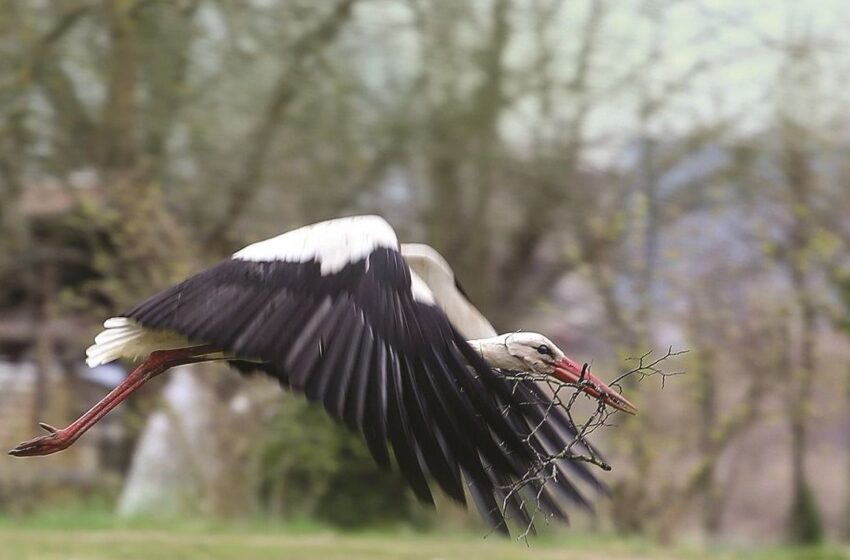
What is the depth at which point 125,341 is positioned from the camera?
520 cm

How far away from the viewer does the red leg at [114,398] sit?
5.08m

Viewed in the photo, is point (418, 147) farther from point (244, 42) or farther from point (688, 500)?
point (688, 500)

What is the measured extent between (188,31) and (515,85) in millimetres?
2900

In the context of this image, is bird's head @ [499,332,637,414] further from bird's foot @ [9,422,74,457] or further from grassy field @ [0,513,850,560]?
grassy field @ [0,513,850,560]

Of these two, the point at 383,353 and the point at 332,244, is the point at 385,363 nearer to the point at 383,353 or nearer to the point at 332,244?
the point at 383,353

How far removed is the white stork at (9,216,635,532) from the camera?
3924 millimetres

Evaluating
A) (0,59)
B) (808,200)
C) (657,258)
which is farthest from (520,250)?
(0,59)

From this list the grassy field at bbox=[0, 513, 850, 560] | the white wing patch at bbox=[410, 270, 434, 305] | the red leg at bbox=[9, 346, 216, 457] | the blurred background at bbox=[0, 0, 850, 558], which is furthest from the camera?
the blurred background at bbox=[0, 0, 850, 558]

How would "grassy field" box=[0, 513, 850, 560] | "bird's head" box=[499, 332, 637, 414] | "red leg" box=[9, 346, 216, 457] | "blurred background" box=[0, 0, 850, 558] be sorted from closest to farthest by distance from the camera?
"bird's head" box=[499, 332, 637, 414]
"red leg" box=[9, 346, 216, 457]
"grassy field" box=[0, 513, 850, 560]
"blurred background" box=[0, 0, 850, 558]

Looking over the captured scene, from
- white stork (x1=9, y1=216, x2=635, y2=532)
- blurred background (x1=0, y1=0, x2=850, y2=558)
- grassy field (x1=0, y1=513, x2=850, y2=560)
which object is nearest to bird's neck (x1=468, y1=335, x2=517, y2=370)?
white stork (x1=9, y1=216, x2=635, y2=532)

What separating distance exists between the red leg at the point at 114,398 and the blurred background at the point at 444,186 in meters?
6.83

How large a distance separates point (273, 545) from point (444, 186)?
13.4ft

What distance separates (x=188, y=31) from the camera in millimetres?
12461

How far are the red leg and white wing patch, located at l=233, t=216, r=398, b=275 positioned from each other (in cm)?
65
